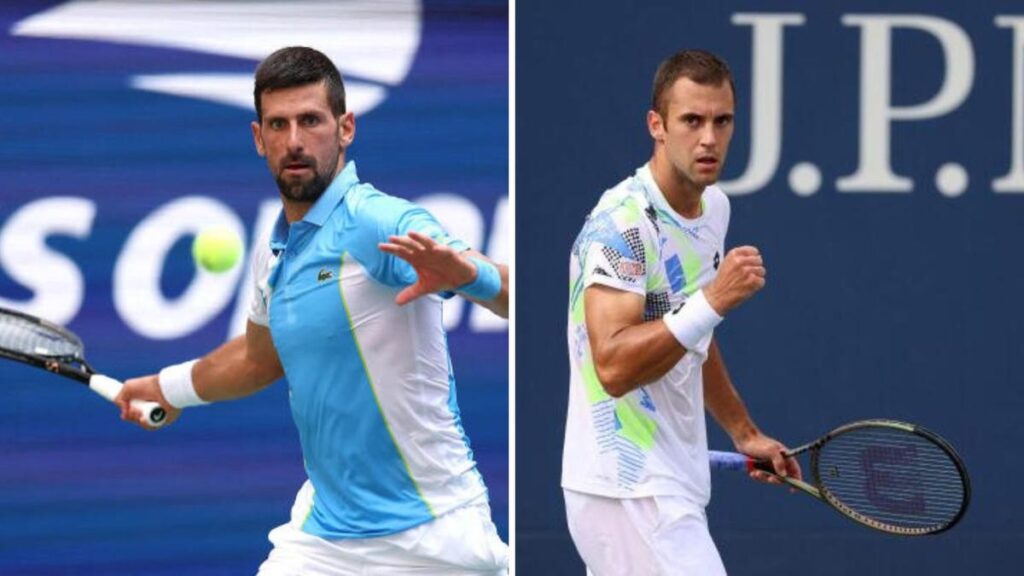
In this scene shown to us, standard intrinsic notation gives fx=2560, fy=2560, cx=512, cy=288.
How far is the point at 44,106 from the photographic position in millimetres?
7332

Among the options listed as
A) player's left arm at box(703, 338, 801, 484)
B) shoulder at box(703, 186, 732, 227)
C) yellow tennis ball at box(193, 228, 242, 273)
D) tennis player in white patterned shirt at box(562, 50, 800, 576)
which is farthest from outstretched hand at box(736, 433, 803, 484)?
yellow tennis ball at box(193, 228, 242, 273)

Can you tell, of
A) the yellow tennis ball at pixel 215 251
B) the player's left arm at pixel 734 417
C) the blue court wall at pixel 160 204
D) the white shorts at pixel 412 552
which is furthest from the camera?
the blue court wall at pixel 160 204

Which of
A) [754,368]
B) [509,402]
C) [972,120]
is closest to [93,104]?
[509,402]

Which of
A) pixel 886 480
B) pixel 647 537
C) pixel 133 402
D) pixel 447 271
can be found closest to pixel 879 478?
pixel 886 480

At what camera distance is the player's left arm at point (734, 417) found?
5906mm

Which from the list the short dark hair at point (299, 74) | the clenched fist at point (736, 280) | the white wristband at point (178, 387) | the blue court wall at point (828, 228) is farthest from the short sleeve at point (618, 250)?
the blue court wall at point (828, 228)

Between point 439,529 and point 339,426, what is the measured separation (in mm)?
302

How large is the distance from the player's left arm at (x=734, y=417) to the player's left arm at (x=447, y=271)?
0.95m

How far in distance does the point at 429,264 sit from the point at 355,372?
1.58 ft

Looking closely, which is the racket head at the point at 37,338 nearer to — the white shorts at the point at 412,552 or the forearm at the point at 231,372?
the forearm at the point at 231,372

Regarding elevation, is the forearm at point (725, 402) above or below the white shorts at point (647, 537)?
above

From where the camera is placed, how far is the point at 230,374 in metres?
5.86

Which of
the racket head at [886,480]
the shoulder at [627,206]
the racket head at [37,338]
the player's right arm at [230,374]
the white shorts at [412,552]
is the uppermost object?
the shoulder at [627,206]

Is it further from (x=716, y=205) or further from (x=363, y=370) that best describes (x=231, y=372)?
(x=716, y=205)
